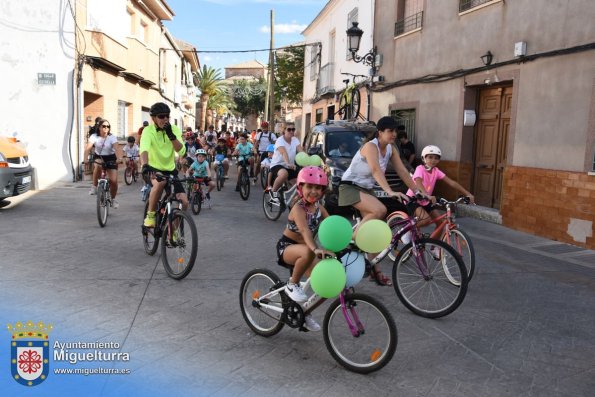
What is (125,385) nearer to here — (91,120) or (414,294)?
(414,294)

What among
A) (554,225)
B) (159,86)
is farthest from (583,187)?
(159,86)

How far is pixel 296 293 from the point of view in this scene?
3.77m

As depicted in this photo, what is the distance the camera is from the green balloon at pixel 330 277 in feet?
10.9

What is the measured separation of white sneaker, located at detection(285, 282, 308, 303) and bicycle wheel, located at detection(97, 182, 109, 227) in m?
5.42

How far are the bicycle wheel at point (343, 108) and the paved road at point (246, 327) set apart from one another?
38.2 ft

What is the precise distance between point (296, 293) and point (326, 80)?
775 inches

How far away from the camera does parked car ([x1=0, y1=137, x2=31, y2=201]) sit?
31.5ft

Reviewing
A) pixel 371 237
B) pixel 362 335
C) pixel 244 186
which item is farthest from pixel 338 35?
pixel 362 335

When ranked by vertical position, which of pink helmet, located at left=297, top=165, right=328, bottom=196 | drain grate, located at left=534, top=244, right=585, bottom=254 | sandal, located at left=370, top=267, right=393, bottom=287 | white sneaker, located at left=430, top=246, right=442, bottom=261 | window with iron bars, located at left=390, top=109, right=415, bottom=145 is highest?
window with iron bars, located at left=390, top=109, right=415, bottom=145

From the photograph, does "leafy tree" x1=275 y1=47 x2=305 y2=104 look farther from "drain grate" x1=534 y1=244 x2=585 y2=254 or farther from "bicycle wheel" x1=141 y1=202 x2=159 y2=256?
"bicycle wheel" x1=141 y1=202 x2=159 y2=256

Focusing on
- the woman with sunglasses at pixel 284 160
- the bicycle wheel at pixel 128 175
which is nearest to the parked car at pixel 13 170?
the bicycle wheel at pixel 128 175

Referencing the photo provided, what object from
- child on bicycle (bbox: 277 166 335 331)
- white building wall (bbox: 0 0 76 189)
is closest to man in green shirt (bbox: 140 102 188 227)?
child on bicycle (bbox: 277 166 335 331)

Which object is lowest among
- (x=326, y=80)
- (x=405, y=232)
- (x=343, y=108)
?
(x=405, y=232)

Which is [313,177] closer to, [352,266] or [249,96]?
[352,266]
